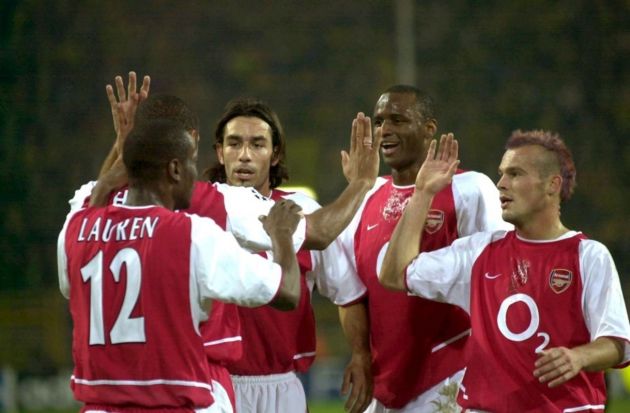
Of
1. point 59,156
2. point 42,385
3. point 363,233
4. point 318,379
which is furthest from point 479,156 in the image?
point 363,233

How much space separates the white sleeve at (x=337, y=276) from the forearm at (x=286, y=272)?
1284mm

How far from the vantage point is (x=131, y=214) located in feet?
13.1

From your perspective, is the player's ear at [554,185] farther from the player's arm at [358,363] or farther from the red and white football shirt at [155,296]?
the red and white football shirt at [155,296]

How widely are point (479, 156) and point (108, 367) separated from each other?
1069cm

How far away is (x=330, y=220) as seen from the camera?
478 cm

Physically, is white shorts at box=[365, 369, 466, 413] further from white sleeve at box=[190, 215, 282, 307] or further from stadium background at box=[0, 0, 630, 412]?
stadium background at box=[0, 0, 630, 412]

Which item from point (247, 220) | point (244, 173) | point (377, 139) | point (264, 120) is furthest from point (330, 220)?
point (264, 120)

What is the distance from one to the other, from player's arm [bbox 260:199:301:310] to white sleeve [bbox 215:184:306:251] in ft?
0.16

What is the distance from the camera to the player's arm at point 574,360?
14.1ft

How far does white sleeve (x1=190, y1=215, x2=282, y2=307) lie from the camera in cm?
389

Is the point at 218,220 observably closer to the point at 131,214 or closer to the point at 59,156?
the point at 131,214

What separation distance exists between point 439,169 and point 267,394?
4.31 feet

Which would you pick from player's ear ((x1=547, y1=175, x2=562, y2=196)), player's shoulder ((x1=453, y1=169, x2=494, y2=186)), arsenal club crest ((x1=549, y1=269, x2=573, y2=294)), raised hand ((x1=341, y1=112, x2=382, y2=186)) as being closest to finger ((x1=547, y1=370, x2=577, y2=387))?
arsenal club crest ((x1=549, y1=269, x2=573, y2=294))

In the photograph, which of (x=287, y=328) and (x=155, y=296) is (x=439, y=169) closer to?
(x=287, y=328)
